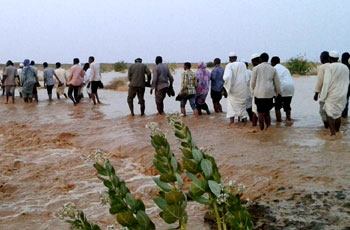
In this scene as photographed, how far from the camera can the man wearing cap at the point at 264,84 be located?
844cm

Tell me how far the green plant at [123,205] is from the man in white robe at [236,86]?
28.2ft

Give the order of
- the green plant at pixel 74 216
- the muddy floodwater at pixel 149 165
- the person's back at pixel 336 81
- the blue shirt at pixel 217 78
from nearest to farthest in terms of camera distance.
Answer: the green plant at pixel 74 216
the muddy floodwater at pixel 149 165
the person's back at pixel 336 81
the blue shirt at pixel 217 78

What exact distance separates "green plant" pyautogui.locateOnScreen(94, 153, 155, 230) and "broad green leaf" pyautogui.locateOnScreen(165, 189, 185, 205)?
0.07m

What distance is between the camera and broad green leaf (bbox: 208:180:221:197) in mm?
1189

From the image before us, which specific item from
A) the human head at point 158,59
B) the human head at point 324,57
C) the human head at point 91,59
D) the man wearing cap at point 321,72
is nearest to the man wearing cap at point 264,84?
the man wearing cap at point 321,72

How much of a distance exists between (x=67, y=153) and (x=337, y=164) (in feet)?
14.7

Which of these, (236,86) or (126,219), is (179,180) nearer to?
(126,219)

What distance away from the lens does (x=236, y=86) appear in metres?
9.84

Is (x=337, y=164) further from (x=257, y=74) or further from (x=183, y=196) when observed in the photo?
(x=183, y=196)

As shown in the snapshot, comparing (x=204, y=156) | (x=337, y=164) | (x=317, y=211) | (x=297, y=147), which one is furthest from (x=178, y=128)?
(x=297, y=147)

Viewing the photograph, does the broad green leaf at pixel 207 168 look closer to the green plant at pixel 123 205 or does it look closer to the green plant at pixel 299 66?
the green plant at pixel 123 205

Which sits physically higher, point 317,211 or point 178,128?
point 178,128

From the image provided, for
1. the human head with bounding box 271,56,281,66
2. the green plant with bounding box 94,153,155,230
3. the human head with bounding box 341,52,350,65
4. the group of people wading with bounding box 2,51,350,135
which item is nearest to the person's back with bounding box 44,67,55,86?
the group of people wading with bounding box 2,51,350,135

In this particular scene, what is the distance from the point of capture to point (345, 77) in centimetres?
773
